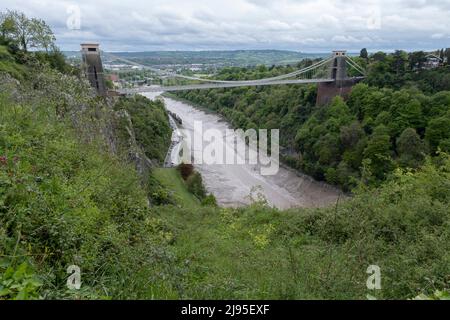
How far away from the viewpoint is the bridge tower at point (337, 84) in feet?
83.8

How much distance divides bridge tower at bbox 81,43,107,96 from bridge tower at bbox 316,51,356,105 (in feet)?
54.2

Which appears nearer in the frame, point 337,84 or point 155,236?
point 155,236

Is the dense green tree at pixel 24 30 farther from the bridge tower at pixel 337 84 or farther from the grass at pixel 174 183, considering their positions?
the bridge tower at pixel 337 84

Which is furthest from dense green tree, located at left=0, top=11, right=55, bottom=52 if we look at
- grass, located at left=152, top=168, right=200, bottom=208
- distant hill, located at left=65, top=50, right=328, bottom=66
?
distant hill, located at left=65, top=50, right=328, bottom=66

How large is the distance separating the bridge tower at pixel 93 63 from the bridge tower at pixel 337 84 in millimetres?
16507

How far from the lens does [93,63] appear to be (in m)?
14.3

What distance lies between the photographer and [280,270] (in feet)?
11.0

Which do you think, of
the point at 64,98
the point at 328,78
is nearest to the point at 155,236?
the point at 64,98

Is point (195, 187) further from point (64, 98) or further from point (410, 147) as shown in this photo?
point (410, 147)

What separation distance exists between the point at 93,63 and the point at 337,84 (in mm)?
18092

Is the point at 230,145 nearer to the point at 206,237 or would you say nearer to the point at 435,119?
the point at 435,119

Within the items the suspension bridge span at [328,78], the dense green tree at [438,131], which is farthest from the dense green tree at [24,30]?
the dense green tree at [438,131]

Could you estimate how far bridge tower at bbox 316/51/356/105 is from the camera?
25547mm

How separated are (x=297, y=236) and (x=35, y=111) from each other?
4471mm
